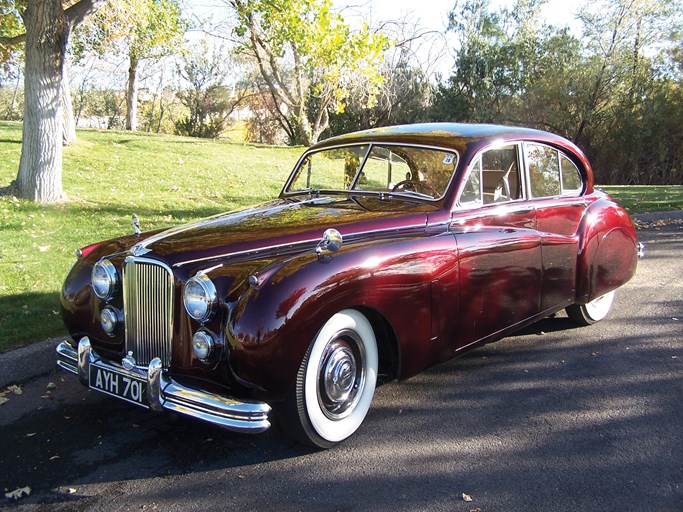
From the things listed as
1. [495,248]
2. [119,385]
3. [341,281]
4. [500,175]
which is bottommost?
[119,385]

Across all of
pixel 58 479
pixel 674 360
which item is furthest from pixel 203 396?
pixel 674 360

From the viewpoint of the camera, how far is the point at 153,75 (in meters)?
36.6

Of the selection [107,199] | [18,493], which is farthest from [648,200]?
[18,493]

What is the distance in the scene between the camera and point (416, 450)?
303 cm

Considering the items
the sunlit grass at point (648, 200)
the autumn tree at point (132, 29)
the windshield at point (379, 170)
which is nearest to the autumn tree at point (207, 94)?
the autumn tree at point (132, 29)

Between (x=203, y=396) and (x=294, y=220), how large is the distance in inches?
50.7

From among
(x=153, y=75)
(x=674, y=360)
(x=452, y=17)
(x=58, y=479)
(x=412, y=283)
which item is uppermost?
(x=452, y=17)

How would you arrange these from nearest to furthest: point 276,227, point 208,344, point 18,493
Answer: point 18,493 < point 208,344 < point 276,227

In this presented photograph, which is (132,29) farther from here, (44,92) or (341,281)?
(341,281)

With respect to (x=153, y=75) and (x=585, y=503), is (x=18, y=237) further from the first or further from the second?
(x=153, y=75)

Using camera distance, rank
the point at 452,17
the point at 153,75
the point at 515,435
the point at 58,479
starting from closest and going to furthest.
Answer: the point at 58,479 → the point at 515,435 → the point at 452,17 → the point at 153,75

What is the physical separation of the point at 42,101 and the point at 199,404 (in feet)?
24.5

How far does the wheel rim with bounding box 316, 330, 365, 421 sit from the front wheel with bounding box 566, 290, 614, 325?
2562mm

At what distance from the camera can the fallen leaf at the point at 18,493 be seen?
262 centimetres
